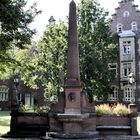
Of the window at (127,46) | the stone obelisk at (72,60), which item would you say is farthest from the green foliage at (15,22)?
the window at (127,46)

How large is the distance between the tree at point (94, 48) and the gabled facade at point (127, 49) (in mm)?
8553

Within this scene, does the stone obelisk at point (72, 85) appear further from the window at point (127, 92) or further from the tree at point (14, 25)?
the window at point (127, 92)

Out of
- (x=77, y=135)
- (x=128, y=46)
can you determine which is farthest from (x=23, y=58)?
(x=128, y=46)

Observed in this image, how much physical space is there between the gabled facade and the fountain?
28478mm

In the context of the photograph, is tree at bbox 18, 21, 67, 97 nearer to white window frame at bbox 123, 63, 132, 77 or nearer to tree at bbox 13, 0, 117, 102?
tree at bbox 13, 0, 117, 102

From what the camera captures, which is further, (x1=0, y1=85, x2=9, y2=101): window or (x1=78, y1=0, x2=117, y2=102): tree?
(x1=0, y1=85, x2=9, y2=101): window

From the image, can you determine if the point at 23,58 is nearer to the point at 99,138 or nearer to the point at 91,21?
the point at 99,138

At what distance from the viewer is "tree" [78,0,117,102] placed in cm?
3744

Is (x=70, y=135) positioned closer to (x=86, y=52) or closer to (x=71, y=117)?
(x=71, y=117)

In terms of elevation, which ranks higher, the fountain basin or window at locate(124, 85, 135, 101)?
window at locate(124, 85, 135, 101)

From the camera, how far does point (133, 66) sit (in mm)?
48531

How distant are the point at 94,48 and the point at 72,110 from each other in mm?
19070

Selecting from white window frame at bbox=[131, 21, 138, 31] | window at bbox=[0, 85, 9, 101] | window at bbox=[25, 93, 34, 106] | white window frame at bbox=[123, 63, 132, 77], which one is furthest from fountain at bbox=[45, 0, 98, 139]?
window at bbox=[0, 85, 9, 101]

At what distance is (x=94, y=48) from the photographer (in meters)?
38.0
